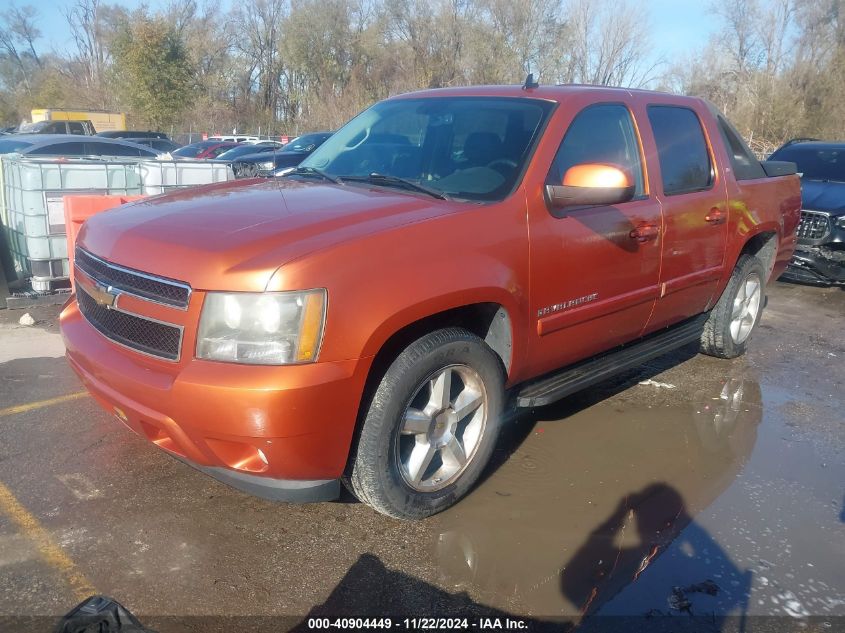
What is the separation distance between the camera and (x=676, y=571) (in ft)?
9.57

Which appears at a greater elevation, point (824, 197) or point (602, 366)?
point (824, 197)

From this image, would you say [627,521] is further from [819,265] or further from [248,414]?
[819,265]

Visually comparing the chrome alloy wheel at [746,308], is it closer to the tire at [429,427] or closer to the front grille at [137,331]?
the tire at [429,427]

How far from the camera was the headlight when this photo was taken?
253cm

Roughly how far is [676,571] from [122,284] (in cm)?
255

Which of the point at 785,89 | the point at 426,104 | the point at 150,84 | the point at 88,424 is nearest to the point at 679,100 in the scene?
the point at 426,104

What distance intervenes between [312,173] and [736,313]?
349cm

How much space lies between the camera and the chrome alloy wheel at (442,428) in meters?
3.04

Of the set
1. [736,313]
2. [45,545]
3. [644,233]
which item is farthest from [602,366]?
[45,545]

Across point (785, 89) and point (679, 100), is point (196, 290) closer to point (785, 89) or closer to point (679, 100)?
point (679, 100)

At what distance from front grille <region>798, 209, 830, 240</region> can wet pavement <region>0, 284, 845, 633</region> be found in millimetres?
4343

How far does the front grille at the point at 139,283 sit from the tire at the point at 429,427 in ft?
2.75

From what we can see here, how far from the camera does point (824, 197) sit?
8328 millimetres

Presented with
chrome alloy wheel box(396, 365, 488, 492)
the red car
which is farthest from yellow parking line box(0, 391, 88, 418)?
the red car
